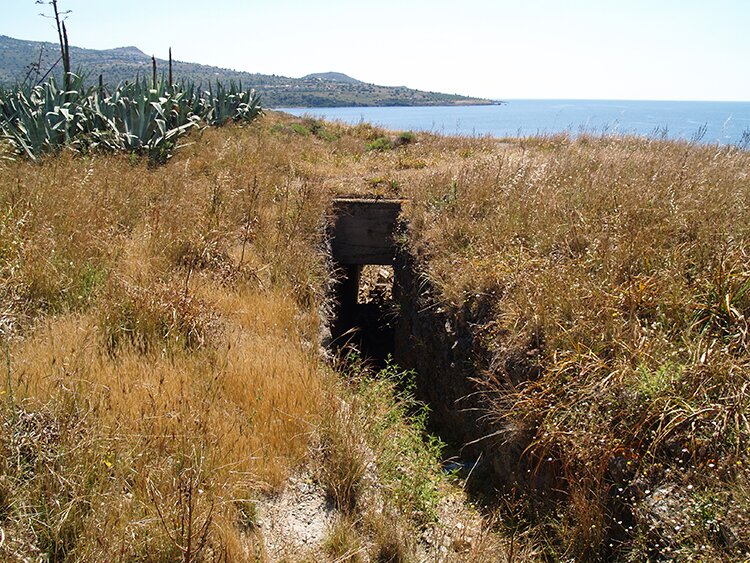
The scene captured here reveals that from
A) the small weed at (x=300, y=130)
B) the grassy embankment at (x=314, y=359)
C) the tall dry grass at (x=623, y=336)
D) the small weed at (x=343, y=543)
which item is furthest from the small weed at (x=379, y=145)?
the small weed at (x=343, y=543)

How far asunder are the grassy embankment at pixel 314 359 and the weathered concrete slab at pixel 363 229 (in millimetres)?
1702

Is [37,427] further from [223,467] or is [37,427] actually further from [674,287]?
[674,287]

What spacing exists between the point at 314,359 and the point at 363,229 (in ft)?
16.4

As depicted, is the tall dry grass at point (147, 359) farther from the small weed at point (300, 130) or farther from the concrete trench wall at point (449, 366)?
the small weed at point (300, 130)

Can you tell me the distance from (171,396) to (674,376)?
123 inches

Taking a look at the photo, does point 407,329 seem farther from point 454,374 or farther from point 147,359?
point 147,359

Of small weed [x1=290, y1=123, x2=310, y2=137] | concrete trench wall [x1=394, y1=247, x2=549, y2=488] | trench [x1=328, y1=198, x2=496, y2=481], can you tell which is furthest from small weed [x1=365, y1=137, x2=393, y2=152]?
concrete trench wall [x1=394, y1=247, x2=549, y2=488]

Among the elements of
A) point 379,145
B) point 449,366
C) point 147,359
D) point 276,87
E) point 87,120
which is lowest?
point 449,366

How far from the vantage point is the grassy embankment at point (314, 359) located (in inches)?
105

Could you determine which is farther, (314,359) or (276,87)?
(276,87)

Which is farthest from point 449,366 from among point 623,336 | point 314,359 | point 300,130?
point 300,130

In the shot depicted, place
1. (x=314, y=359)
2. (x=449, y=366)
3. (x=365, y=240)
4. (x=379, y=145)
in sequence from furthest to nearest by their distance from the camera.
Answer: (x=379, y=145) < (x=365, y=240) < (x=449, y=366) < (x=314, y=359)

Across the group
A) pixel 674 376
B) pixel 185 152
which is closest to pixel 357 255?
pixel 185 152

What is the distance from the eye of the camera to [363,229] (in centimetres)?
920
